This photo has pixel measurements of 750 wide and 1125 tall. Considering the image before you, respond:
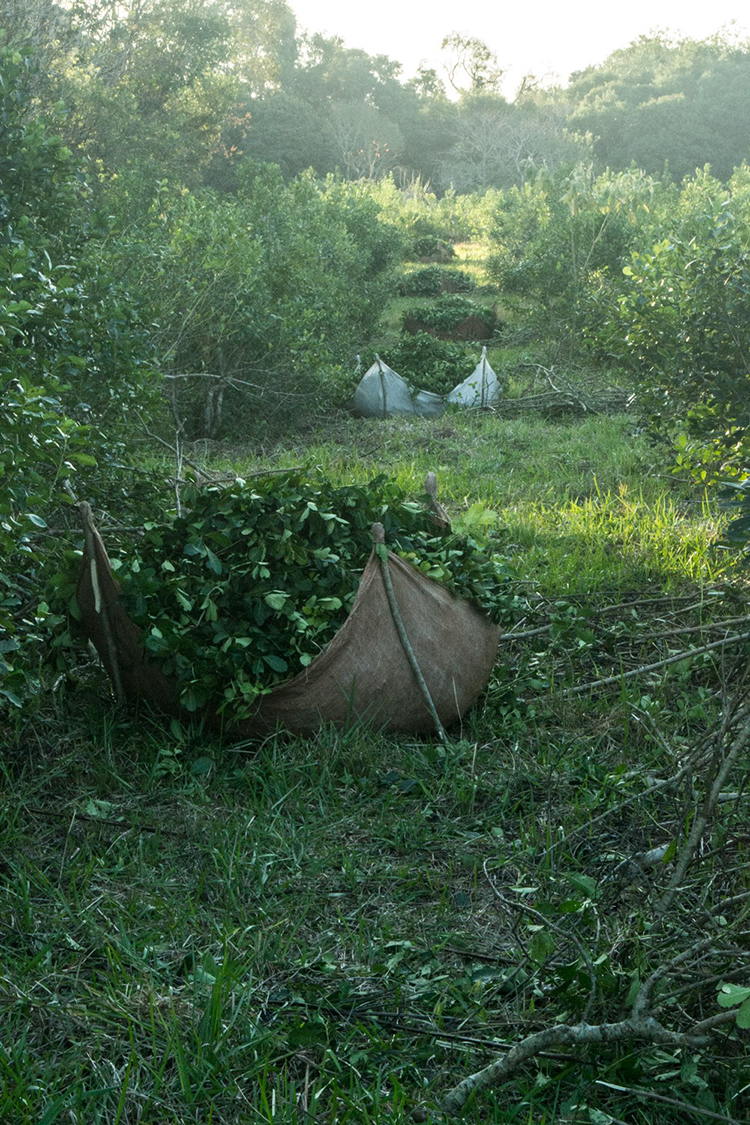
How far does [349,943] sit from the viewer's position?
7.20 ft

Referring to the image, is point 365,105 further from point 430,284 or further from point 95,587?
point 95,587

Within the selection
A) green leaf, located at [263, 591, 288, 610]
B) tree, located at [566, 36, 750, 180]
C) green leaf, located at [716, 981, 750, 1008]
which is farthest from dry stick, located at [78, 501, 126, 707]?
tree, located at [566, 36, 750, 180]

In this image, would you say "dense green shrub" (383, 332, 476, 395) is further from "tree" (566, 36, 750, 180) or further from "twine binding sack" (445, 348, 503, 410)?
"tree" (566, 36, 750, 180)

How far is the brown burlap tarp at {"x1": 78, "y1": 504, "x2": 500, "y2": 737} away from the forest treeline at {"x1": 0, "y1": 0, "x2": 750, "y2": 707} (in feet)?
0.76

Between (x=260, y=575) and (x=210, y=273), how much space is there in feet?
15.9

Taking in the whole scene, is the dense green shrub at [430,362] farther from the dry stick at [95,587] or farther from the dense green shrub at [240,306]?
the dry stick at [95,587]

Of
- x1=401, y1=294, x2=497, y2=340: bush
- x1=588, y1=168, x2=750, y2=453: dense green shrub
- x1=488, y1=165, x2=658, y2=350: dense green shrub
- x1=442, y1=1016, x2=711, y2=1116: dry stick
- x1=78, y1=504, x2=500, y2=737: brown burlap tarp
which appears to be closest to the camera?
x1=442, y1=1016, x2=711, y2=1116: dry stick

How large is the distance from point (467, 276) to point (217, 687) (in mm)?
16328

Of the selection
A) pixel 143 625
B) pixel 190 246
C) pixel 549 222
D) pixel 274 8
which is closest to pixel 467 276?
pixel 549 222

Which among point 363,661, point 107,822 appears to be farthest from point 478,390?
point 107,822

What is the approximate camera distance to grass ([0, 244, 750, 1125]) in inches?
68.8

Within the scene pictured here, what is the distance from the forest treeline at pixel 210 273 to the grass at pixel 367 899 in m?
0.53

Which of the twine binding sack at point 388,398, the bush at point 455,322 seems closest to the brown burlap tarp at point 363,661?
the twine binding sack at point 388,398

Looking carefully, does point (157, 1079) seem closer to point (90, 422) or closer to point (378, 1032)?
point (378, 1032)
